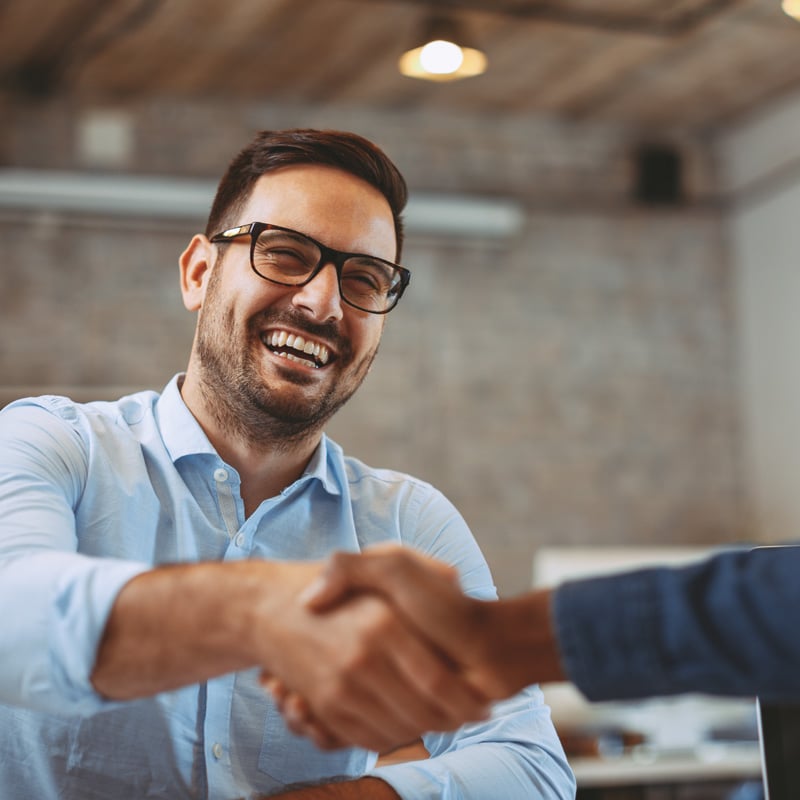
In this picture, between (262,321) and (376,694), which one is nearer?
(376,694)

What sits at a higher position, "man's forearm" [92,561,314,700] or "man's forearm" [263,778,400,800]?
"man's forearm" [92,561,314,700]

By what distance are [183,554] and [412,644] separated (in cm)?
58

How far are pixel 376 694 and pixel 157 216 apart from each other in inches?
163

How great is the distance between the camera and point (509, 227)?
5219 mm

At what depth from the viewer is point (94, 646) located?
1.00 m

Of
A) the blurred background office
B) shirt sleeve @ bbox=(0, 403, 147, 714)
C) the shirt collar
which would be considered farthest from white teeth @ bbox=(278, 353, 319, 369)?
the blurred background office

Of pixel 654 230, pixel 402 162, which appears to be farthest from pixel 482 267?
pixel 654 230

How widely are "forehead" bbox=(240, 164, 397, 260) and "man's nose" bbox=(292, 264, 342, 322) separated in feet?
0.13

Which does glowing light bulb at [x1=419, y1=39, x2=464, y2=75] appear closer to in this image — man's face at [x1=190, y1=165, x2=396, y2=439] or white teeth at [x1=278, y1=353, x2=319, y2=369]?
man's face at [x1=190, y1=165, x2=396, y2=439]

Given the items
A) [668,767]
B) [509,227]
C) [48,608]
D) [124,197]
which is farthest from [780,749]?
[509,227]

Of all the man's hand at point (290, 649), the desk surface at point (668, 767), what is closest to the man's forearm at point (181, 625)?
the man's hand at point (290, 649)

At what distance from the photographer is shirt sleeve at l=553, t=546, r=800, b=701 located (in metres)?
0.92

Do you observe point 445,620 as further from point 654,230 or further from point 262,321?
point 654,230

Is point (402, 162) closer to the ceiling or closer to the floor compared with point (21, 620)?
closer to the ceiling
